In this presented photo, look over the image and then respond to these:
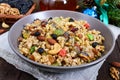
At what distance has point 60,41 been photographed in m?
0.64

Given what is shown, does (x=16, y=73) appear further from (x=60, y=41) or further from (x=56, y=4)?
(x=56, y=4)

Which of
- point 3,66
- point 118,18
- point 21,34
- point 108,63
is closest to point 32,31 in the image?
point 21,34

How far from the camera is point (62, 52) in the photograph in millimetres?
615

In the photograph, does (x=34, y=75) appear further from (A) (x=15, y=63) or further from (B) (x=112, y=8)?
(B) (x=112, y=8)

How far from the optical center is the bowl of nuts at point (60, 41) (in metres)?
0.59

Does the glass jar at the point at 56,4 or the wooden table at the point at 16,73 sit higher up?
the glass jar at the point at 56,4

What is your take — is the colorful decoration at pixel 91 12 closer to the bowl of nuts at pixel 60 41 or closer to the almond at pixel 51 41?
the bowl of nuts at pixel 60 41

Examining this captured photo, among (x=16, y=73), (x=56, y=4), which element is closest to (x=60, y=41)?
(x=16, y=73)

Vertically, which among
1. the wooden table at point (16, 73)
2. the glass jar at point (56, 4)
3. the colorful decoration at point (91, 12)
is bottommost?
the wooden table at point (16, 73)

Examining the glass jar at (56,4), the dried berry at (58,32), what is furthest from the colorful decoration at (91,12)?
the dried berry at (58,32)

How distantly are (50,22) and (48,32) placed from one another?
0.20 feet

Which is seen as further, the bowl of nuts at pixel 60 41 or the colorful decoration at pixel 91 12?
the colorful decoration at pixel 91 12

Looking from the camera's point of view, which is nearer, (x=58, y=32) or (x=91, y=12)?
(x=58, y=32)

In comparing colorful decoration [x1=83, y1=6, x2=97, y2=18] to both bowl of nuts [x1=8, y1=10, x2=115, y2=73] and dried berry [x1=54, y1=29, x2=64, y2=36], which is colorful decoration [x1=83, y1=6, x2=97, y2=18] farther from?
dried berry [x1=54, y1=29, x2=64, y2=36]
